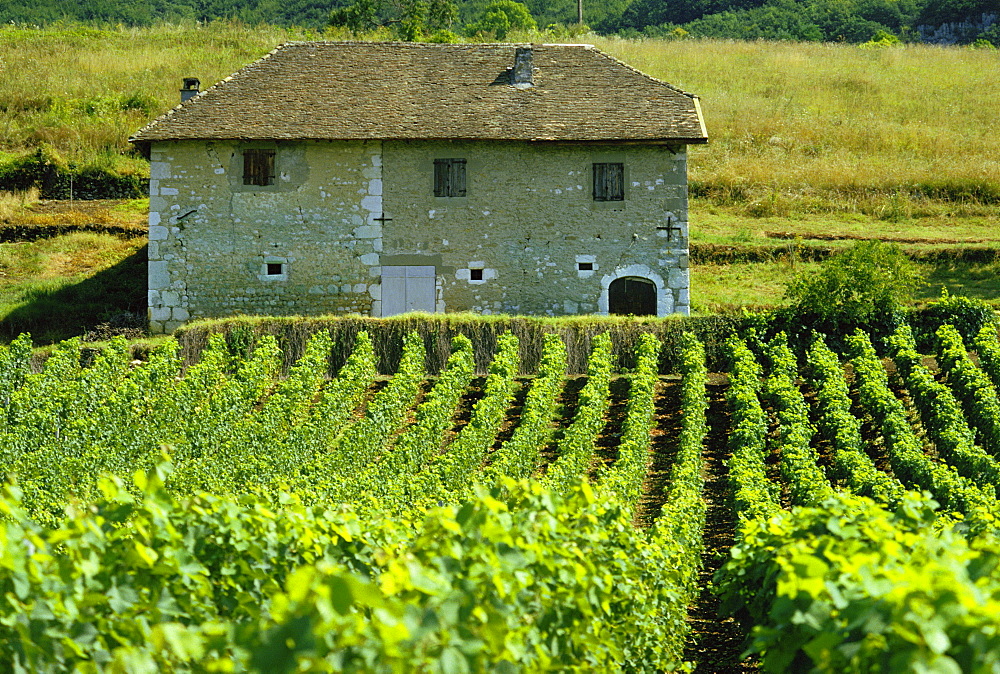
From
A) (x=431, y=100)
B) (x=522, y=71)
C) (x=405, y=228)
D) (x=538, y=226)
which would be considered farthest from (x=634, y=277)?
(x=431, y=100)

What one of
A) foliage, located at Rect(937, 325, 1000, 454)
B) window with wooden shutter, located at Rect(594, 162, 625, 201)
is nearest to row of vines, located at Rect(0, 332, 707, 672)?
foliage, located at Rect(937, 325, 1000, 454)

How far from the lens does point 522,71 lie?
2667 cm

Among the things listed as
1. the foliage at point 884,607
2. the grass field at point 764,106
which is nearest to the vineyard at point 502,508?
the foliage at point 884,607

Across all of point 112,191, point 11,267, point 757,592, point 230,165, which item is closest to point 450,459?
point 757,592

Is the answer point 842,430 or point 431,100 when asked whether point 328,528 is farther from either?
point 431,100

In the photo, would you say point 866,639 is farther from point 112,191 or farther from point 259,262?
point 112,191

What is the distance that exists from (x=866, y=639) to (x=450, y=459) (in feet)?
35.0

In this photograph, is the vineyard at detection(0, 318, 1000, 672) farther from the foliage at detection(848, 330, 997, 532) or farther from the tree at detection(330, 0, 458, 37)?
the tree at detection(330, 0, 458, 37)

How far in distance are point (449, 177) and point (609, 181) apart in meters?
3.42

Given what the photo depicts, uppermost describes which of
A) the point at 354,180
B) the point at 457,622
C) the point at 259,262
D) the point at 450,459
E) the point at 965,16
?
the point at 965,16

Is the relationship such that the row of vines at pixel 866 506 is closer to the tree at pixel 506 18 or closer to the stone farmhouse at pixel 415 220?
the stone farmhouse at pixel 415 220

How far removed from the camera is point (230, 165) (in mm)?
25078

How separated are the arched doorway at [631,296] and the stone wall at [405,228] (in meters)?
0.14

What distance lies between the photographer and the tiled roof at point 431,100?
2473 centimetres
